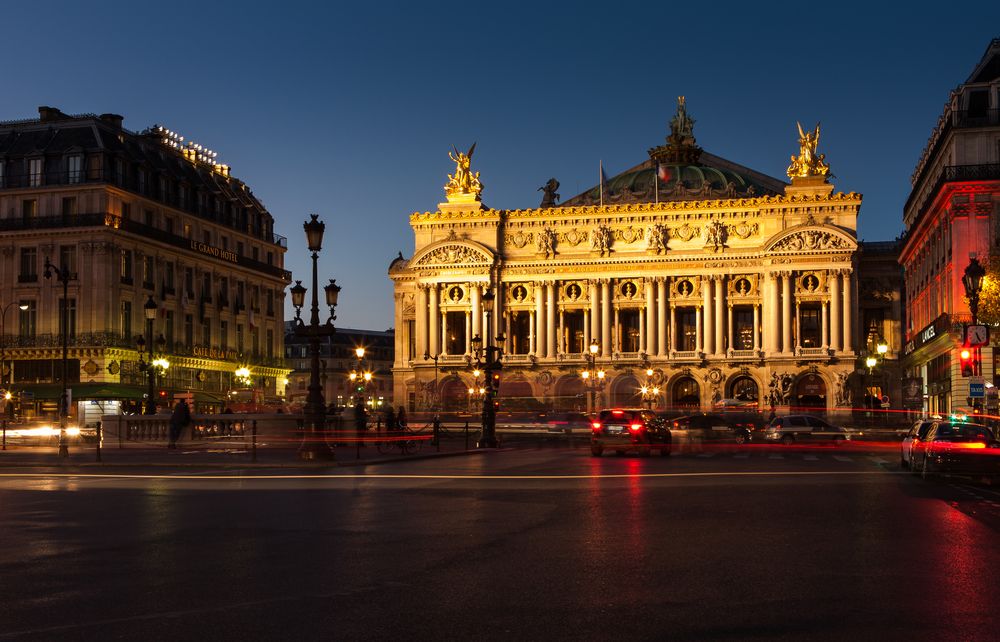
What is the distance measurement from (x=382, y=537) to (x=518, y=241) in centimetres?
9354

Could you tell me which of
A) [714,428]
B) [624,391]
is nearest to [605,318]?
[624,391]

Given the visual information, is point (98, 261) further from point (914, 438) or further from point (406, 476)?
point (914, 438)

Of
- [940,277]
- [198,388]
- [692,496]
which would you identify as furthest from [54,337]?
[692,496]

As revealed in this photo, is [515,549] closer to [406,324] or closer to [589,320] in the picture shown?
[589,320]

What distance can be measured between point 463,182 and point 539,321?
14860mm

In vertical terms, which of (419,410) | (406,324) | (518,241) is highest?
(518,241)

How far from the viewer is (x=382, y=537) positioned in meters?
15.5

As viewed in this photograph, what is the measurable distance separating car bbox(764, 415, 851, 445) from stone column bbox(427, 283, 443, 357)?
183ft

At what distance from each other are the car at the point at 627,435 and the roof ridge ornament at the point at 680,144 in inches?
3504

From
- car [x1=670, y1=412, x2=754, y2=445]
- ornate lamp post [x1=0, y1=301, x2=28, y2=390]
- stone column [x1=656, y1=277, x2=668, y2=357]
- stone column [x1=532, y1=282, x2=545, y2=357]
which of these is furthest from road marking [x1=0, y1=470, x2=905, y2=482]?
stone column [x1=532, y1=282, x2=545, y2=357]

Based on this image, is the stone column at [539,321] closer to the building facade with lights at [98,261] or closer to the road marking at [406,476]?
the building facade with lights at [98,261]

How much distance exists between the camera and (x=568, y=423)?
219ft

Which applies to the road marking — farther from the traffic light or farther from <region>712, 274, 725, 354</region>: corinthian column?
<region>712, 274, 725, 354</region>: corinthian column

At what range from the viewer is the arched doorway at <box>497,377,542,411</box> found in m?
102
